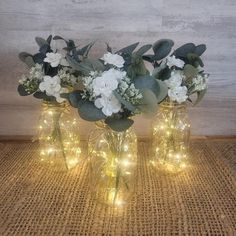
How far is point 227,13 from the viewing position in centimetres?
105

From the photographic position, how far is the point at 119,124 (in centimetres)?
68

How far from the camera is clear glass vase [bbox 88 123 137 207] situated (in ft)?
2.56

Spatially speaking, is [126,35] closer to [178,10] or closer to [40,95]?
[178,10]

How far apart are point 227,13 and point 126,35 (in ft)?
1.13

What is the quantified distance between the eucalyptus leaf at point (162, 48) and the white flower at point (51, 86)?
10.4 inches

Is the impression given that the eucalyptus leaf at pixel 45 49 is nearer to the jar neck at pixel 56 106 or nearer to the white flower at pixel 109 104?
the jar neck at pixel 56 106

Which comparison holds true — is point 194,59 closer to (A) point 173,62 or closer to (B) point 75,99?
(A) point 173,62

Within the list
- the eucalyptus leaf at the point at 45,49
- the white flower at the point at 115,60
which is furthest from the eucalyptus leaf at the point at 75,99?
the eucalyptus leaf at the point at 45,49

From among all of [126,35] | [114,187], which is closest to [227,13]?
[126,35]

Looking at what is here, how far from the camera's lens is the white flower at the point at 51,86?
80 cm

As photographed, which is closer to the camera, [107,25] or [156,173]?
[156,173]

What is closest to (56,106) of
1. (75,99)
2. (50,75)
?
(50,75)

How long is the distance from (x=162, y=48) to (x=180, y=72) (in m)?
0.08

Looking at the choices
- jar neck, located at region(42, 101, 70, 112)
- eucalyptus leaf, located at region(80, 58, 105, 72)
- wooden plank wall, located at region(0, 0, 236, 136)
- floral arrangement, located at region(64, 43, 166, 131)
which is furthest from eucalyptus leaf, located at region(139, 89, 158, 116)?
wooden plank wall, located at region(0, 0, 236, 136)
